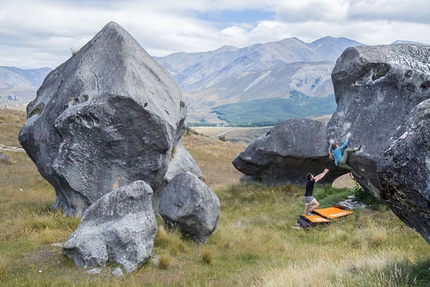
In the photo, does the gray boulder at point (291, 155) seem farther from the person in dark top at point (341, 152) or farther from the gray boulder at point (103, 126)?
the gray boulder at point (103, 126)

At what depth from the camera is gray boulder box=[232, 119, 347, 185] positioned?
744 inches

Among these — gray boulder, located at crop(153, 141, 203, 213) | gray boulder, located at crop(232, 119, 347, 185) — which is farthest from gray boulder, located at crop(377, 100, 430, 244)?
gray boulder, located at crop(232, 119, 347, 185)

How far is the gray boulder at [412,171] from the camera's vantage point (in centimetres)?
500

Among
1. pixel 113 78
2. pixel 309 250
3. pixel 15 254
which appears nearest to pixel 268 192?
pixel 309 250

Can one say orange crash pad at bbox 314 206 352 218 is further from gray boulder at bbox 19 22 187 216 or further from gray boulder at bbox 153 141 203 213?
gray boulder at bbox 19 22 187 216

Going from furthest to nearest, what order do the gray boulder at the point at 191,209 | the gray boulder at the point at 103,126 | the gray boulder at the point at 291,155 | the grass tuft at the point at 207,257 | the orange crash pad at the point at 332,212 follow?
1. the gray boulder at the point at 291,155
2. the orange crash pad at the point at 332,212
3. the gray boulder at the point at 103,126
4. the gray boulder at the point at 191,209
5. the grass tuft at the point at 207,257

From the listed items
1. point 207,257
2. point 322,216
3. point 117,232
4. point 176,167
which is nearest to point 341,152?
point 322,216

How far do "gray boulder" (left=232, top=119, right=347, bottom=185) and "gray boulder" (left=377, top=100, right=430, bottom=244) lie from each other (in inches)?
514

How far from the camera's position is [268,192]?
61.7 ft

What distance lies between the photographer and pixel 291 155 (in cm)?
1891

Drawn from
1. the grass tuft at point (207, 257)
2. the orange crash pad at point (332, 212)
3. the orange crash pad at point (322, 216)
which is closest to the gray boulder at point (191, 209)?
the grass tuft at point (207, 257)

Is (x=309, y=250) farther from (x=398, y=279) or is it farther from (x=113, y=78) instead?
(x=113, y=78)

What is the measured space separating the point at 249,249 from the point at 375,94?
19.4 feet

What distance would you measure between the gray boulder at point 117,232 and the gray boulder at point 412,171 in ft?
16.2
